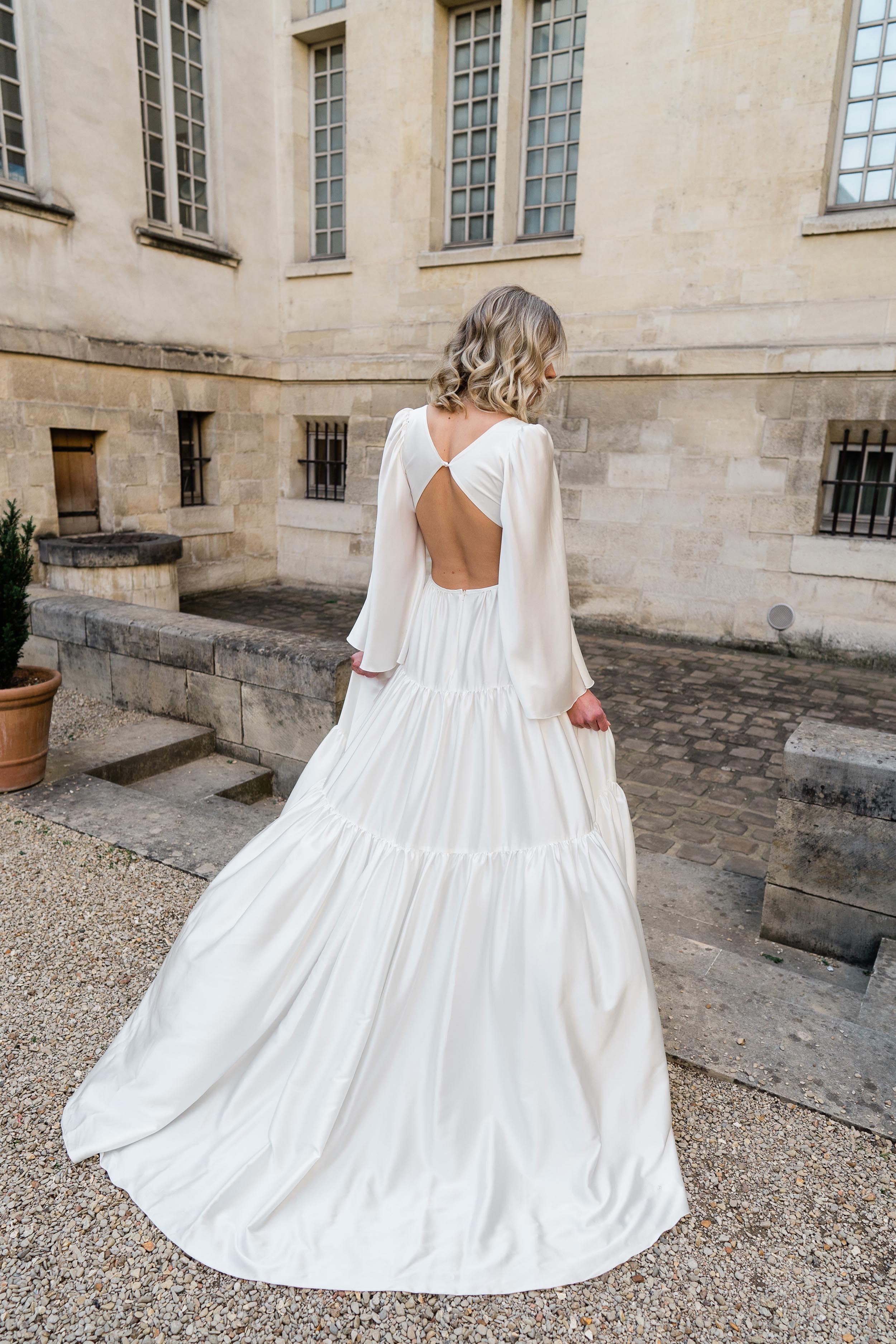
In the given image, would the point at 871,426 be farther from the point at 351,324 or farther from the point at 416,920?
the point at 416,920

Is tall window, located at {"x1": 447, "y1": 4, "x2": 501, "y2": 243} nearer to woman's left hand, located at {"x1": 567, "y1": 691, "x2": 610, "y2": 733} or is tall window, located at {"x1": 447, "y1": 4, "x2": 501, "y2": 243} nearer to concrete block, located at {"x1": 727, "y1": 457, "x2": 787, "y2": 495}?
concrete block, located at {"x1": 727, "y1": 457, "x2": 787, "y2": 495}

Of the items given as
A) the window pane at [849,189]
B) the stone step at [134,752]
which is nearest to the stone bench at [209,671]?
the stone step at [134,752]

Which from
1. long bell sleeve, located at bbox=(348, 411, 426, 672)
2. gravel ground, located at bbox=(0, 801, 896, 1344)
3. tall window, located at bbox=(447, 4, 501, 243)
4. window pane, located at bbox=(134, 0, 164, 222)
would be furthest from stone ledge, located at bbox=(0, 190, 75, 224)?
gravel ground, located at bbox=(0, 801, 896, 1344)

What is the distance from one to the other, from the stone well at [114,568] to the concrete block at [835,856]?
18.3 feet

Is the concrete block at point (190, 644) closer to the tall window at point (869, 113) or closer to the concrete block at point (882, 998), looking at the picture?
the concrete block at point (882, 998)

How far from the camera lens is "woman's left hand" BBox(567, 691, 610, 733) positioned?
2119 millimetres

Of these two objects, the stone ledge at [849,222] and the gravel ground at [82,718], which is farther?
the stone ledge at [849,222]

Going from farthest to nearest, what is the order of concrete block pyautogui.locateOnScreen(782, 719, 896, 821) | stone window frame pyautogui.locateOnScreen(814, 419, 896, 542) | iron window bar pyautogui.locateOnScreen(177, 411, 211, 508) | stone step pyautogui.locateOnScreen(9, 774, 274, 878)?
iron window bar pyautogui.locateOnScreen(177, 411, 211, 508) < stone window frame pyautogui.locateOnScreen(814, 419, 896, 542) < stone step pyautogui.locateOnScreen(9, 774, 274, 878) < concrete block pyautogui.locateOnScreen(782, 719, 896, 821)

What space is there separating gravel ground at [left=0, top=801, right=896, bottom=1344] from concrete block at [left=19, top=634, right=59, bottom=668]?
3731 millimetres

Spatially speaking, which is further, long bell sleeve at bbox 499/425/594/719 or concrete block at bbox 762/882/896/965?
concrete block at bbox 762/882/896/965

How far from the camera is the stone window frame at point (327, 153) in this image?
10.1m

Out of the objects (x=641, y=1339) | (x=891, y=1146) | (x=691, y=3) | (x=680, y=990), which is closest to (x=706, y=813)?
(x=680, y=990)

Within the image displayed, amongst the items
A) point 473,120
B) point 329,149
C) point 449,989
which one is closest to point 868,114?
point 473,120

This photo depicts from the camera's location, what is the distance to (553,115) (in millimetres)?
8812
